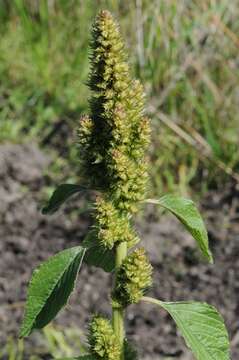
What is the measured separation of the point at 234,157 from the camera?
3.76 metres

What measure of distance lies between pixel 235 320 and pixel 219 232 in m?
0.60

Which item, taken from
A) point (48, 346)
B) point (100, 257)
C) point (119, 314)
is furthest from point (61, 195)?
point (48, 346)

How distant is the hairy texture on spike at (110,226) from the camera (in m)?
1.39

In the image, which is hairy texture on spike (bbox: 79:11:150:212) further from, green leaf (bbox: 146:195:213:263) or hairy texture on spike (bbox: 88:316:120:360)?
hairy texture on spike (bbox: 88:316:120:360)

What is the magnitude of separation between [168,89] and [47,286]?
2545mm

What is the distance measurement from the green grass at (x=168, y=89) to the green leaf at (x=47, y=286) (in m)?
2.31

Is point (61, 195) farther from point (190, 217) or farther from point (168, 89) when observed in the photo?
point (168, 89)

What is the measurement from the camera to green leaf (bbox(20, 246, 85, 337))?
1.39 meters

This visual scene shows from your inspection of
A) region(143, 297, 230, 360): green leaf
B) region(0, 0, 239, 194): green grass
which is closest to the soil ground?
region(0, 0, 239, 194): green grass

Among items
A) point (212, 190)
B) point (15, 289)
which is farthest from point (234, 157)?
point (15, 289)

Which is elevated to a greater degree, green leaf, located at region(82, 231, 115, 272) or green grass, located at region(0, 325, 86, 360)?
green leaf, located at region(82, 231, 115, 272)

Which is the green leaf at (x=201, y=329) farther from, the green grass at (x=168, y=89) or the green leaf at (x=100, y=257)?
the green grass at (x=168, y=89)

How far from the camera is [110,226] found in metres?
1.40

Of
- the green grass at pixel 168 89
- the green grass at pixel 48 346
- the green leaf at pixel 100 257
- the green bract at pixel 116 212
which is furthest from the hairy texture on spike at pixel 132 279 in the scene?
the green grass at pixel 168 89
